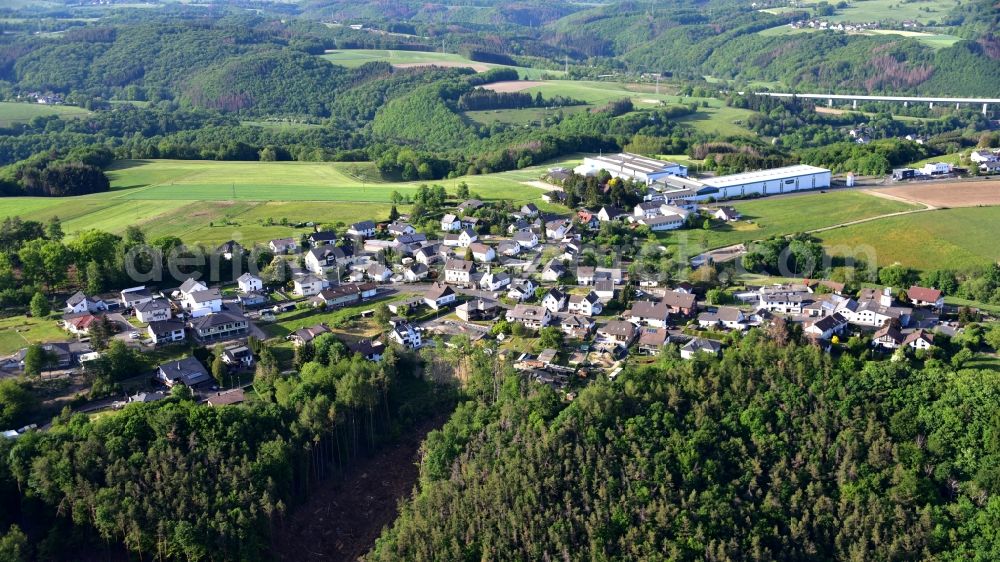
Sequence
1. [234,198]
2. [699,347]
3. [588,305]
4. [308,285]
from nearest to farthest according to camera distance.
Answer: [699,347], [588,305], [308,285], [234,198]

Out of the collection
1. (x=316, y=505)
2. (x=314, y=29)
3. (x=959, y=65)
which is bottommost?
(x=316, y=505)

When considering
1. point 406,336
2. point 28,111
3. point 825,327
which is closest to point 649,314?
point 825,327

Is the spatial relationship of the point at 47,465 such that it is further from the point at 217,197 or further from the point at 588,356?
the point at 217,197

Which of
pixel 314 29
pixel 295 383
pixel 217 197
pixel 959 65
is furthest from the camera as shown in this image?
pixel 314 29

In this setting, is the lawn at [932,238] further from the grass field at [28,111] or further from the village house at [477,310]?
the grass field at [28,111]

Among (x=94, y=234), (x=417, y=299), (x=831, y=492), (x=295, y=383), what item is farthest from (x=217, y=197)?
(x=831, y=492)

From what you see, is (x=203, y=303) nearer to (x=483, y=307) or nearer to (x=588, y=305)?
(x=483, y=307)
